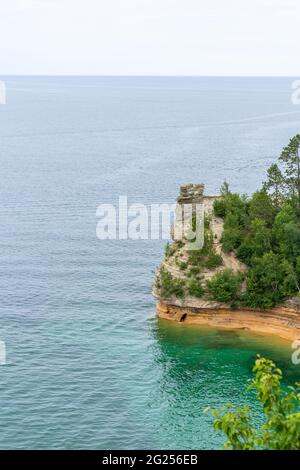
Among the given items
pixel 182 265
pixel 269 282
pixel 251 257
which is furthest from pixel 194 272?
pixel 269 282

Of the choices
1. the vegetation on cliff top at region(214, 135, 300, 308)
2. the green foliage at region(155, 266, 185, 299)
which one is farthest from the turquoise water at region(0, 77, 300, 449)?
the vegetation on cliff top at region(214, 135, 300, 308)

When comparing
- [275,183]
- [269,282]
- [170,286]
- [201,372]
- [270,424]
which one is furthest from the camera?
[275,183]

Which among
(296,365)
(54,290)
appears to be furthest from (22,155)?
(296,365)

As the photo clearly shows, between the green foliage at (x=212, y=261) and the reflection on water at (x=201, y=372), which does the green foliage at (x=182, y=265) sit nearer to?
the green foliage at (x=212, y=261)

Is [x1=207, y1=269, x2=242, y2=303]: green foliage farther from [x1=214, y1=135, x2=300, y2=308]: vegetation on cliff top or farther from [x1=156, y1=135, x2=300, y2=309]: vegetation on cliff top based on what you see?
[x1=214, y1=135, x2=300, y2=308]: vegetation on cliff top

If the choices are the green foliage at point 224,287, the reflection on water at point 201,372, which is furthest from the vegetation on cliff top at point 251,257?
the reflection on water at point 201,372

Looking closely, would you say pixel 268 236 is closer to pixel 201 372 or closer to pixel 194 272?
pixel 194 272
